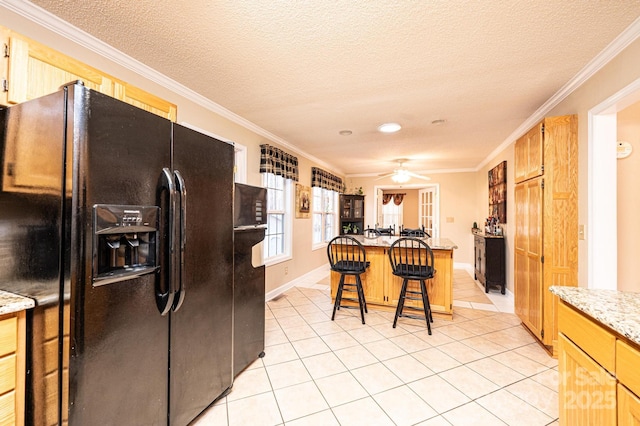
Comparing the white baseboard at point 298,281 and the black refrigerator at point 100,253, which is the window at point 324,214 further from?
the black refrigerator at point 100,253

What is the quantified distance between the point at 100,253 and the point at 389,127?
128 inches

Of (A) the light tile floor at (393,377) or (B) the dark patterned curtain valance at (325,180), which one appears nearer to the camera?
(A) the light tile floor at (393,377)

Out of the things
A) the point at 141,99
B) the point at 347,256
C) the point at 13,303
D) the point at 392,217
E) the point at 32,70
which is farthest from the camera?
the point at 392,217

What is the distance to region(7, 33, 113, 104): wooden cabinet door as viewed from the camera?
120 cm

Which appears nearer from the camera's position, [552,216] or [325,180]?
[552,216]

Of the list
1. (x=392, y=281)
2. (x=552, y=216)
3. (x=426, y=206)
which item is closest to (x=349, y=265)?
(x=392, y=281)

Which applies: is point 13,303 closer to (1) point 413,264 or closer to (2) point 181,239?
(2) point 181,239

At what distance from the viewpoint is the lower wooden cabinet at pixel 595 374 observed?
2.95 ft

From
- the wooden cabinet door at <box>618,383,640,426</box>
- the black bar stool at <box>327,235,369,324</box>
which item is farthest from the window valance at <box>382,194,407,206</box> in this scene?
the wooden cabinet door at <box>618,383,640,426</box>

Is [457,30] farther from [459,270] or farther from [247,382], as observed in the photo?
[459,270]

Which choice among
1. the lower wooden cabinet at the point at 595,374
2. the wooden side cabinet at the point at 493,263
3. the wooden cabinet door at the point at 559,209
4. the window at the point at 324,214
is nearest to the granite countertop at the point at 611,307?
the lower wooden cabinet at the point at 595,374

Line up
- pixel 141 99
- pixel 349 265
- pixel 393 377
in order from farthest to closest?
pixel 349 265 → pixel 393 377 → pixel 141 99

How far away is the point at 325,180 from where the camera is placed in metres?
5.90

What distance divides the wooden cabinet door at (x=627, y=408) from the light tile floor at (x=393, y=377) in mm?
908
